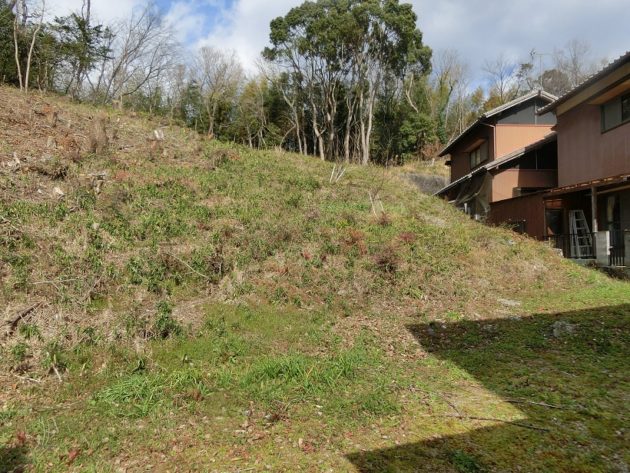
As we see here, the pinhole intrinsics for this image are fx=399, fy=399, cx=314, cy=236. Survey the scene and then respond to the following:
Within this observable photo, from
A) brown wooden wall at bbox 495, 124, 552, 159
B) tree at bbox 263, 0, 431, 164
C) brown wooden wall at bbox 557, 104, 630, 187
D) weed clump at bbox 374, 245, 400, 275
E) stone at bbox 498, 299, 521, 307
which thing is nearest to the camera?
stone at bbox 498, 299, 521, 307

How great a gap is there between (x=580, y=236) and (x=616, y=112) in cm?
395

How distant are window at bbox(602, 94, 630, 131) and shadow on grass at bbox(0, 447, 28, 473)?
594 inches

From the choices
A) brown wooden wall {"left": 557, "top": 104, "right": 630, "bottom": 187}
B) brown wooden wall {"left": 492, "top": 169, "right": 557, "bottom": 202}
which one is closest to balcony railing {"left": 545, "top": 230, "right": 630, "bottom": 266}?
brown wooden wall {"left": 557, "top": 104, "right": 630, "bottom": 187}

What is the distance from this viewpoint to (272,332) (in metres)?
6.35

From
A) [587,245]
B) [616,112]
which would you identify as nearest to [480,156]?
[616,112]

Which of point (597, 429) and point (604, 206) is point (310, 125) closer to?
point (604, 206)

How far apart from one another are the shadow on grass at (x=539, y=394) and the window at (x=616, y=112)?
7464 mm

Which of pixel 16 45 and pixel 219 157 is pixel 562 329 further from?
pixel 16 45

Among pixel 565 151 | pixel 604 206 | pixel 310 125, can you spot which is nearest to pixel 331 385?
pixel 604 206

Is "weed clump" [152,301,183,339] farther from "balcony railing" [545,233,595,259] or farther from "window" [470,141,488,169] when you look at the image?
"window" [470,141,488,169]

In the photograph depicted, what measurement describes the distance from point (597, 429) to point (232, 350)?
4.23m

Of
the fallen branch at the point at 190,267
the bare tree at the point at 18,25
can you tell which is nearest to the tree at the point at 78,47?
the bare tree at the point at 18,25

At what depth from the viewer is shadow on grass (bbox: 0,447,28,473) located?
130 inches

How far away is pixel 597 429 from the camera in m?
3.71
